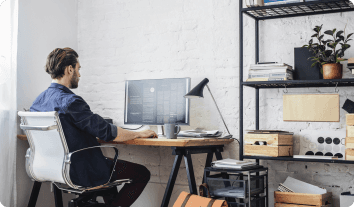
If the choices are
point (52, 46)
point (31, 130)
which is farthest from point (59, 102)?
point (52, 46)

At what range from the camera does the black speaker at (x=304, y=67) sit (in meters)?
2.45

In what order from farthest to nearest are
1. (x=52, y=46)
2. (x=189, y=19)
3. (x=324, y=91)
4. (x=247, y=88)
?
(x=52, y=46), (x=189, y=19), (x=247, y=88), (x=324, y=91)

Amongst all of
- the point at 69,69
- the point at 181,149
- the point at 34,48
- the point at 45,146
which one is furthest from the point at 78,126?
the point at 34,48

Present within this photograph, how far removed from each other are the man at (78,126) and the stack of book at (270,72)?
0.81 meters

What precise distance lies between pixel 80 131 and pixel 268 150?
3.90 ft

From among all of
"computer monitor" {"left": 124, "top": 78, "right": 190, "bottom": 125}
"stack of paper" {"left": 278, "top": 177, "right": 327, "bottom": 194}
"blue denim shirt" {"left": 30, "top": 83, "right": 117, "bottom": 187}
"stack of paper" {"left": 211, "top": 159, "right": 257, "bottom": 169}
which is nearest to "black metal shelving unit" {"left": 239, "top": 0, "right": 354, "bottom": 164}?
"stack of paper" {"left": 211, "top": 159, "right": 257, "bottom": 169}

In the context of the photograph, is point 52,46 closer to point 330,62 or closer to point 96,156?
point 96,156

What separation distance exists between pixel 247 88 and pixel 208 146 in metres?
0.55

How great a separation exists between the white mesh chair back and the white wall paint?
76 cm

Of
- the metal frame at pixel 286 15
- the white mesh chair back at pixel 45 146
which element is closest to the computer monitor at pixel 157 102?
the metal frame at pixel 286 15

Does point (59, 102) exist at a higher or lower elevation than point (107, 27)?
lower

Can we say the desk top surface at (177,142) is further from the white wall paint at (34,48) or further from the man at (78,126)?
the white wall paint at (34,48)

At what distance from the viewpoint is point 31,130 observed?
7.43ft

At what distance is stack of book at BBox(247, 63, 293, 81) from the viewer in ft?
7.92
